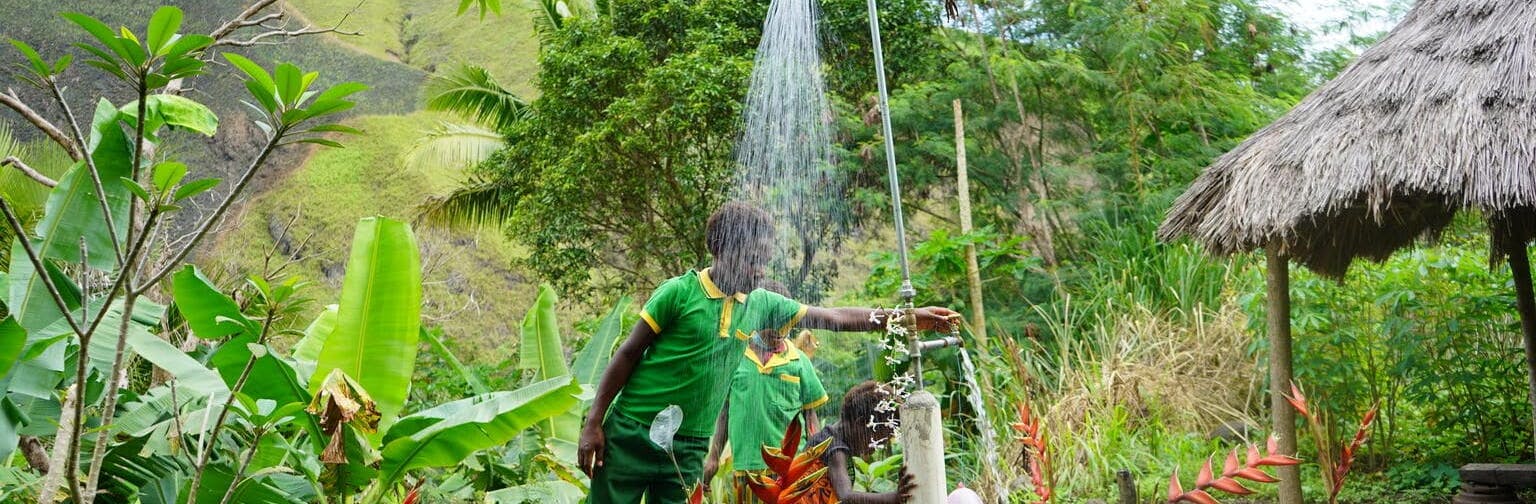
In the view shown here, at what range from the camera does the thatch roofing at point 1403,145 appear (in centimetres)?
462

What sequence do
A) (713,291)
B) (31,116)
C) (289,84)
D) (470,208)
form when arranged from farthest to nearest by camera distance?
(470,208)
(713,291)
(31,116)
(289,84)

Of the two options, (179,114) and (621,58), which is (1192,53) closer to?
(621,58)

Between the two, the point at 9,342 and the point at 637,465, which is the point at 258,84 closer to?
the point at 9,342

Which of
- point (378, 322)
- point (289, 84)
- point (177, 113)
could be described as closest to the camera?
point (289, 84)

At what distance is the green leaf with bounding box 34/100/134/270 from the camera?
115 inches

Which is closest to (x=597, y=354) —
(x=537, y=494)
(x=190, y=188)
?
(x=537, y=494)

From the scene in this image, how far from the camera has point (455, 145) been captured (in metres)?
14.7

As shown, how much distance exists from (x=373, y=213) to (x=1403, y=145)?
56.0 feet

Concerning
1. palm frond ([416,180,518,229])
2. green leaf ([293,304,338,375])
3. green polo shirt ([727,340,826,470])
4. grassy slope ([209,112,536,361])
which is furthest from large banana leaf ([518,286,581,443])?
grassy slope ([209,112,536,361])

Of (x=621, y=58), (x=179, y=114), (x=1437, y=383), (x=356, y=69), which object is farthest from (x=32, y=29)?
(x=1437, y=383)

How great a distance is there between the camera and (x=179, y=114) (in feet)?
8.58

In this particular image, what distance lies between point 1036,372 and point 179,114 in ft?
19.5

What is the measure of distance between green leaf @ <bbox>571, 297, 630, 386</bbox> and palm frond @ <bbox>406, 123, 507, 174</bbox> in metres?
9.38

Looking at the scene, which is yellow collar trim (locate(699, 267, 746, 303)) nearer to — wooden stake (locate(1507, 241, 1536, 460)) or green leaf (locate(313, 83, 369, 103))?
green leaf (locate(313, 83, 369, 103))
